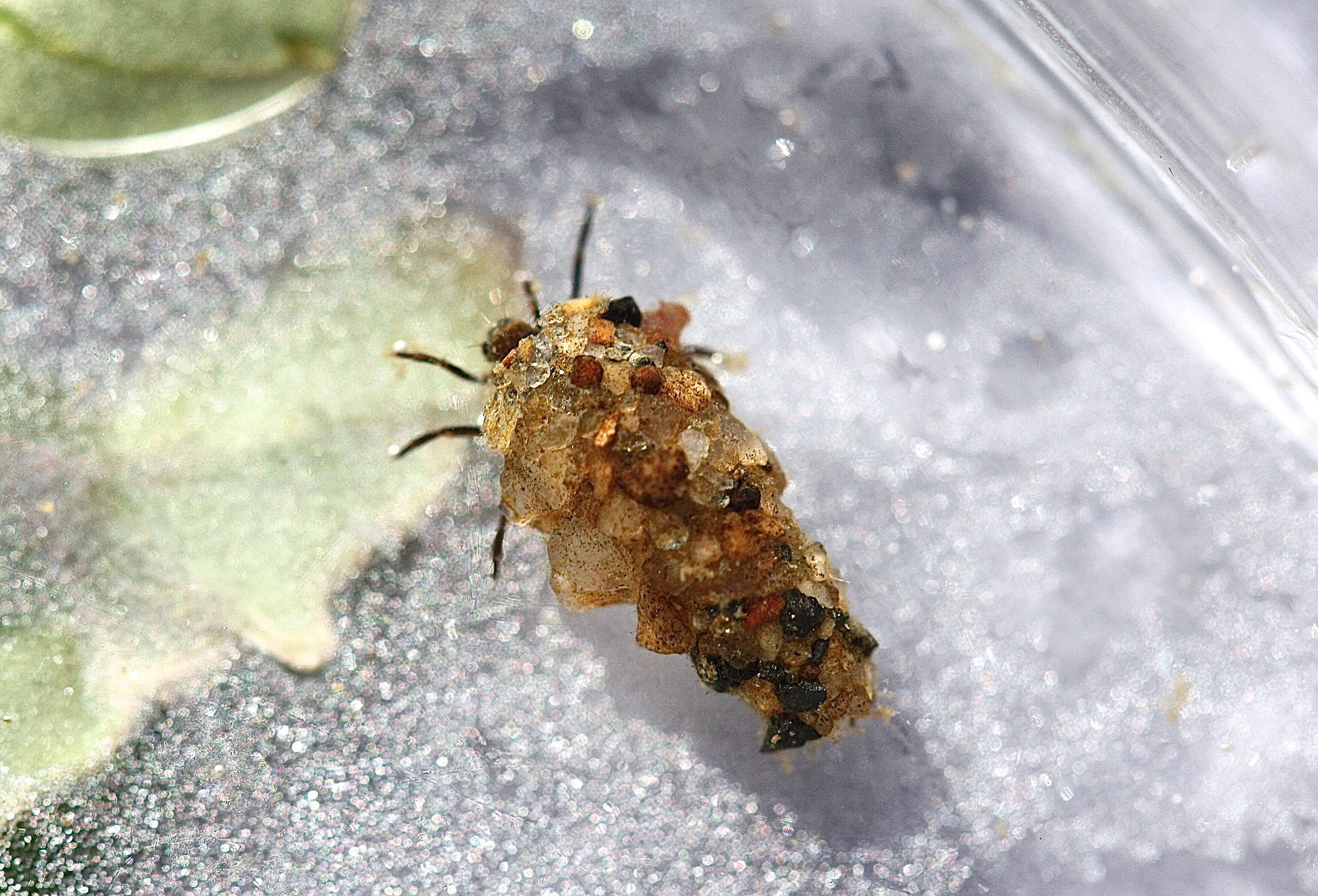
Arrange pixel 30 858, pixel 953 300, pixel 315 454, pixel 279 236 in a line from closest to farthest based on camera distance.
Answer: pixel 30 858 → pixel 315 454 → pixel 279 236 → pixel 953 300

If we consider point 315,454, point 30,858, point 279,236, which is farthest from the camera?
point 279,236

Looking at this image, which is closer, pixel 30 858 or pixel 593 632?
pixel 30 858

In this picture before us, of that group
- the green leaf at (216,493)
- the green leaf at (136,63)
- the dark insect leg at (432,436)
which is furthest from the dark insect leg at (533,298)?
the green leaf at (136,63)

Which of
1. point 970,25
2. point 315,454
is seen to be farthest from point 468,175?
point 970,25

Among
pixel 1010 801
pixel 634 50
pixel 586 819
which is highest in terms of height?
pixel 634 50

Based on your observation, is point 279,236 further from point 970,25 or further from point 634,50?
point 970,25

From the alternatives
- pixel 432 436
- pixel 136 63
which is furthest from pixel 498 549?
pixel 136 63

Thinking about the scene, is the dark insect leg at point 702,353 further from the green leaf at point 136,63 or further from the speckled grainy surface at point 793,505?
the green leaf at point 136,63
